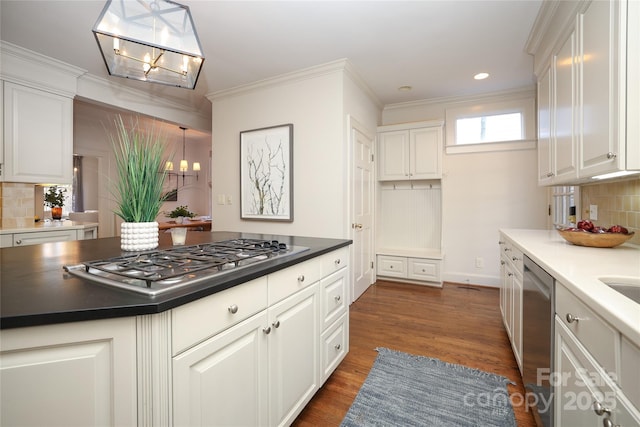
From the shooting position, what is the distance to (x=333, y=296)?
1.80 m

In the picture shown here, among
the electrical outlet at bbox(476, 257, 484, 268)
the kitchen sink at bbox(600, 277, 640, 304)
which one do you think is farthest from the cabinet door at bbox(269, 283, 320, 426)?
the electrical outlet at bbox(476, 257, 484, 268)

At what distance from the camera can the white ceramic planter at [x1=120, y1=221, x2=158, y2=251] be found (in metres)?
1.50

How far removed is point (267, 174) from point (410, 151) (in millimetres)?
2009

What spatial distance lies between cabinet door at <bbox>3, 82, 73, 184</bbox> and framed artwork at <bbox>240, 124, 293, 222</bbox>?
1901 mm

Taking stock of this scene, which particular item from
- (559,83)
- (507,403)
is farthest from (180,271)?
(559,83)

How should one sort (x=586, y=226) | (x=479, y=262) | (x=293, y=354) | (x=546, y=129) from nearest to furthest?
(x=293, y=354) < (x=586, y=226) < (x=546, y=129) < (x=479, y=262)

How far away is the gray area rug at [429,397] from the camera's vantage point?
1.54 metres

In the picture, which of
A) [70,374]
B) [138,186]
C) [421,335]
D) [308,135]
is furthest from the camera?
[308,135]

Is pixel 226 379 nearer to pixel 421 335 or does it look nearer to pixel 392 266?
pixel 421 335

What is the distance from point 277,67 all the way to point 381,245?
285 cm

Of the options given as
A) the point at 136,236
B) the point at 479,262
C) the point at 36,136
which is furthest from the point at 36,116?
the point at 479,262

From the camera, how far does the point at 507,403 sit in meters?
1.66

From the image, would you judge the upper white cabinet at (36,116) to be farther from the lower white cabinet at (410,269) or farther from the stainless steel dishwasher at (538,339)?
the stainless steel dishwasher at (538,339)

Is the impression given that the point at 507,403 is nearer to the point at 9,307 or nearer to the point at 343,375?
the point at 343,375
